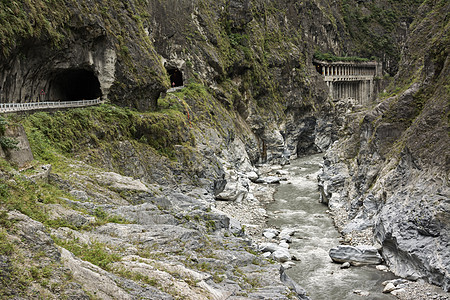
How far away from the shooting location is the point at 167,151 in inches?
1511

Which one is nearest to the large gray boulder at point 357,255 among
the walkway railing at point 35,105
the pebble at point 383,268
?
the pebble at point 383,268

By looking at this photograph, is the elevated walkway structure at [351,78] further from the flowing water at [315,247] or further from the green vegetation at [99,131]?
the green vegetation at [99,131]

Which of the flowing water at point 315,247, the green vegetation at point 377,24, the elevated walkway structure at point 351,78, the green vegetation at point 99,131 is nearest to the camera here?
the green vegetation at point 99,131

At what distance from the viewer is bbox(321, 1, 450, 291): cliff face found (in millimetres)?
26000

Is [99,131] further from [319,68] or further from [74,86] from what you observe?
[319,68]

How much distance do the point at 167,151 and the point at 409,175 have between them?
841 inches

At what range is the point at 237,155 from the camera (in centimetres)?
6309

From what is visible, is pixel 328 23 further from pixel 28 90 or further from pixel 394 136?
pixel 28 90

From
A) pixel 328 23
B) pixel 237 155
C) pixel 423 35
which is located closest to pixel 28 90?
pixel 237 155

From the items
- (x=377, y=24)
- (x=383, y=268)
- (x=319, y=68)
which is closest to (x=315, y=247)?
(x=383, y=268)

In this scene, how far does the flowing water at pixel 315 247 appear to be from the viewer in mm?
26147

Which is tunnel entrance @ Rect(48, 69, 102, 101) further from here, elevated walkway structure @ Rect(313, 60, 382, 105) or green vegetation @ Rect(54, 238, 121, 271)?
elevated walkway structure @ Rect(313, 60, 382, 105)

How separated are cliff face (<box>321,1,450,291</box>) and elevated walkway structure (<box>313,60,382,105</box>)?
51.3 metres

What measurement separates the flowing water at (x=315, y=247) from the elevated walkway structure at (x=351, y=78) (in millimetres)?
49232
